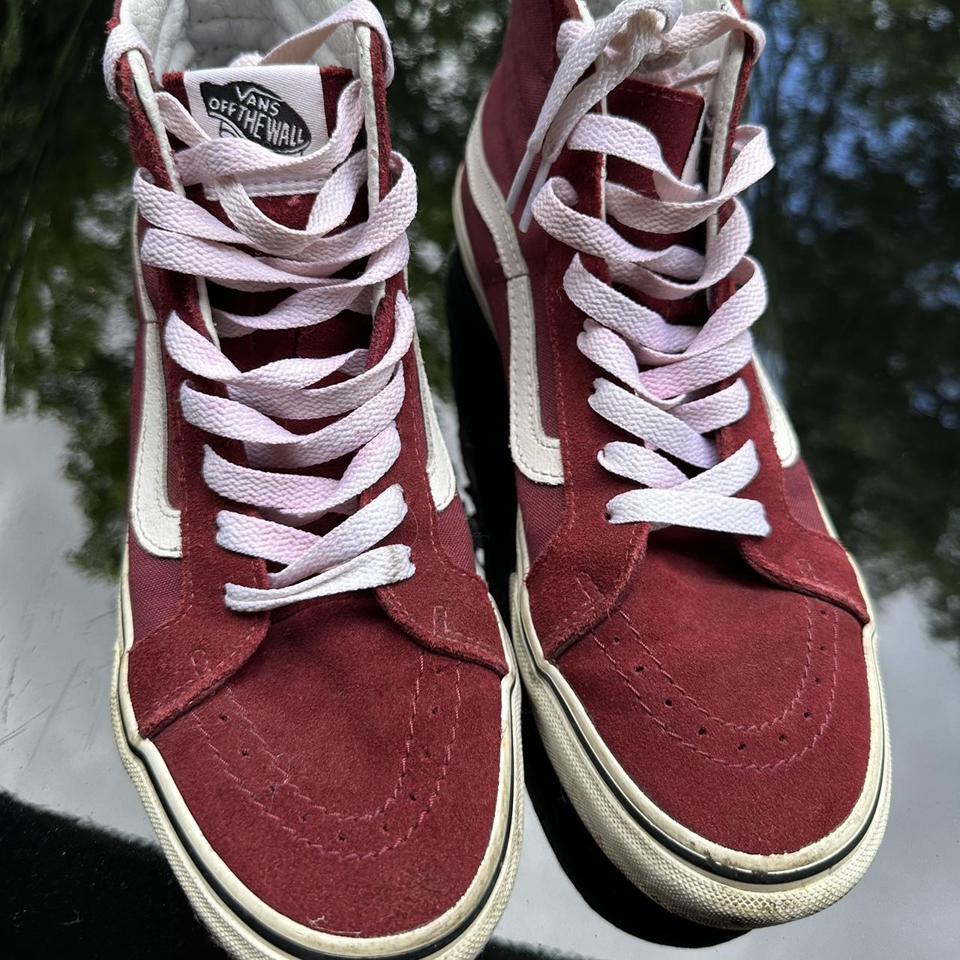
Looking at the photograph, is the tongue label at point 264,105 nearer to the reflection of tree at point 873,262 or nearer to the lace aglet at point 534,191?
the lace aglet at point 534,191

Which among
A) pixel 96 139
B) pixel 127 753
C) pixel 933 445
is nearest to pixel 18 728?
pixel 127 753

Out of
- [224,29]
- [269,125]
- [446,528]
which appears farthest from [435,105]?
[446,528]

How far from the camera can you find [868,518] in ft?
2.71

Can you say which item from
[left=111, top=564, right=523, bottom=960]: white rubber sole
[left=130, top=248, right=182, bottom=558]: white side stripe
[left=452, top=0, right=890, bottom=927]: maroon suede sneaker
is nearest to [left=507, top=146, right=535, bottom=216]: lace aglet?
[left=452, top=0, right=890, bottom=927]: maroon suede sneaker

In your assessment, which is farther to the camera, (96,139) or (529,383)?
(96,139)

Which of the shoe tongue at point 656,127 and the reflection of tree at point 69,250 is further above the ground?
the shoe tongue at point 656,127

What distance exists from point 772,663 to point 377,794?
0.87 ft

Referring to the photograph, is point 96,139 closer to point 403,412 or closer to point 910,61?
point 403,412

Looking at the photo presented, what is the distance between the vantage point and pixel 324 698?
0.54m

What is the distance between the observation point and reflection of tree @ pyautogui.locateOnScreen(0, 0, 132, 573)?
78 centimetres

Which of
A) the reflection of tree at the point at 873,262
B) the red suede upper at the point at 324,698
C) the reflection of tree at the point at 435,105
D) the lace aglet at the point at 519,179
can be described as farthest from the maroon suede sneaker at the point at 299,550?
the reflection of tree at the point at 873,262

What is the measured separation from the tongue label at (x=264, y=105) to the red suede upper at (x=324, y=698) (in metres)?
0.02

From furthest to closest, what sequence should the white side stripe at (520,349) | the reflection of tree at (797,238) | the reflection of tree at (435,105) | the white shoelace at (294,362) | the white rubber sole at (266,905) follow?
1. the reflection of tree at (435,105)
2. the reflection of tree at (797,238)
3. the white side stripe at (520,349)
4. the white shoelace at (294,362)
5. the white rubber sole at (266,905)

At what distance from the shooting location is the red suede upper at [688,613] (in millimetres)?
521
